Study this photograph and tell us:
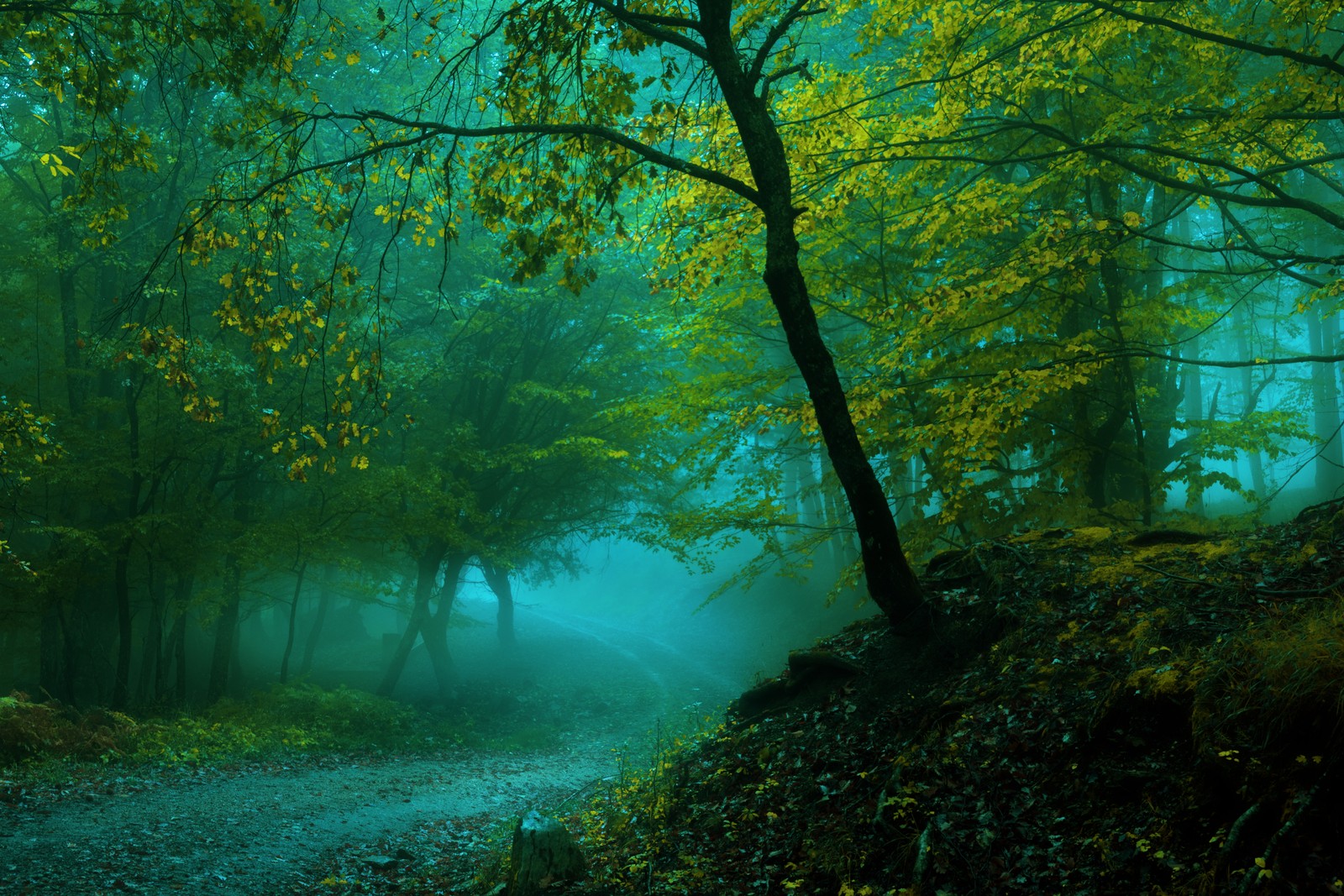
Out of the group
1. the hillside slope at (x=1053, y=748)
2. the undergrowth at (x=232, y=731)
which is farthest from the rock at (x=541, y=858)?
the undergrowth at (x=232, y=731)

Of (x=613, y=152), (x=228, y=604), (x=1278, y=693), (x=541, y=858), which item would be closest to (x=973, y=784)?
(x=1278, y=693)

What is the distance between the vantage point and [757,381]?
41.5ft

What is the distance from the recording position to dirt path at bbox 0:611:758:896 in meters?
6.64

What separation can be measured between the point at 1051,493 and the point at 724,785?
5504mm

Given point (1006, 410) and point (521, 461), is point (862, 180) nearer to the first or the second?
point (1006, 410)

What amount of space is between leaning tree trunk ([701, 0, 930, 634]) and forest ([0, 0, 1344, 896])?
0.11 feet

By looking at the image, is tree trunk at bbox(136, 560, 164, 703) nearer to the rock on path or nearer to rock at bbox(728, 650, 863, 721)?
the rock on path

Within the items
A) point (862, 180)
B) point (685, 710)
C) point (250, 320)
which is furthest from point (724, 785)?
point (685, 710)

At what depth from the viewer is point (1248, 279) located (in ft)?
52.6

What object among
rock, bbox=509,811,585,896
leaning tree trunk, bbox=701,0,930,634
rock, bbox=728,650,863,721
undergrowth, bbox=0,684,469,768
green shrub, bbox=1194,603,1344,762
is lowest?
undergrowth, bbox=0,684,469,768

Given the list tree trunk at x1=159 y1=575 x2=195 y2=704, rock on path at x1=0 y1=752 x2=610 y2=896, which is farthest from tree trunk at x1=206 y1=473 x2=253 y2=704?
rock on path at x1=0 y1=752 x2=610 y2=896

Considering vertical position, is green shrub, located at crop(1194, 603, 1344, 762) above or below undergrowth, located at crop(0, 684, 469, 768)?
above

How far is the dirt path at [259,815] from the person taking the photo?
6637 millimetres

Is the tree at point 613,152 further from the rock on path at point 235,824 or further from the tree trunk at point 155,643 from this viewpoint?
the tree trunk at point 155,643
